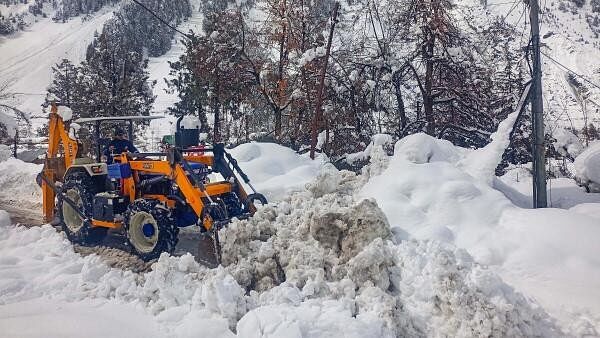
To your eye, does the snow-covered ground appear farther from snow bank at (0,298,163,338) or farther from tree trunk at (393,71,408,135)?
tree trunk at (393,71,408,135)

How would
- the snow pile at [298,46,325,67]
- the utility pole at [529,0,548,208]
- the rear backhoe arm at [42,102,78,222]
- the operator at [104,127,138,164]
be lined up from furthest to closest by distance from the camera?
the snow pile at [298,46,325,67], the rear backhoe arm at [42,102,78,222], the operator at [104,127,138,164], the utility pole at [529,0,548,208]

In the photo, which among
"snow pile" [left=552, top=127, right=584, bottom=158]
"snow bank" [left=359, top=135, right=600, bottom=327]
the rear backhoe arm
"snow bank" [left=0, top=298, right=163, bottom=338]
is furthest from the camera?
"snow pile" [left=552, top=127, right=584, bottom=158]

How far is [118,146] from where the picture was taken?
6.79 metres

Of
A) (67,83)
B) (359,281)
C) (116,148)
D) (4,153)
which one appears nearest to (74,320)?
(359,281)

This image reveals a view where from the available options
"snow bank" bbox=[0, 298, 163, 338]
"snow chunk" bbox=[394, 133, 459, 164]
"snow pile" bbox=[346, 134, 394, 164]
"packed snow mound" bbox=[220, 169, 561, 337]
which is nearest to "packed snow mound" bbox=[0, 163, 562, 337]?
"packed snow mound" bbox=[220, 169, 561, 337]

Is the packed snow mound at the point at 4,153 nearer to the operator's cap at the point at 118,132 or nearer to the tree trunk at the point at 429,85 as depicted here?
the operator's cap at the point at 118,132

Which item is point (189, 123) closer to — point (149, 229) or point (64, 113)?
point (149, 229)

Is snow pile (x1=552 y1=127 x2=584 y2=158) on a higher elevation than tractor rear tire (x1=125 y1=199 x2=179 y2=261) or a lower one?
higher

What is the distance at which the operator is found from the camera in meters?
6.68

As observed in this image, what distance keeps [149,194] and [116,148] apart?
1.05m

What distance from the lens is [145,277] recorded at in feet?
15.5

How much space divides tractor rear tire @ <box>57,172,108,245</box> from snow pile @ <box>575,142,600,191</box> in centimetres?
654

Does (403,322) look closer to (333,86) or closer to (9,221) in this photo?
(9,221)

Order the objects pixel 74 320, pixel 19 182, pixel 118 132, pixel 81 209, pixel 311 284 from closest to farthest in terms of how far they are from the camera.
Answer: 1. pixel 74 320
2. pixel 311 284
3. pixel 81 209
4. pixel 118 132
5. pixel 19 182
